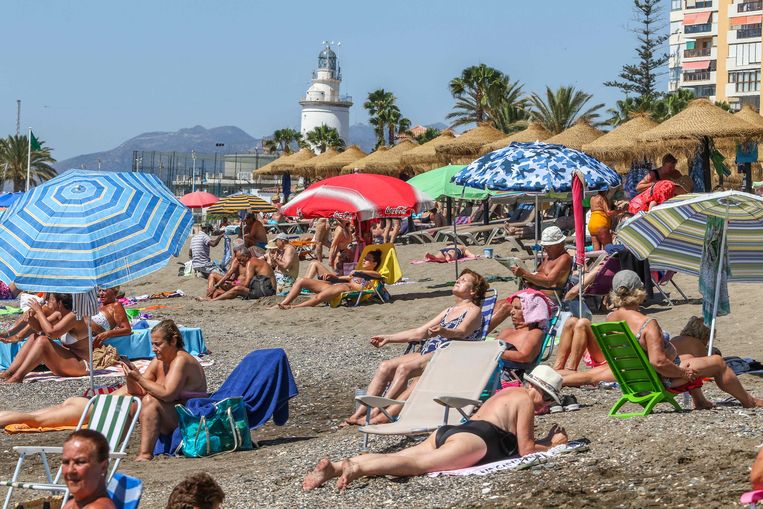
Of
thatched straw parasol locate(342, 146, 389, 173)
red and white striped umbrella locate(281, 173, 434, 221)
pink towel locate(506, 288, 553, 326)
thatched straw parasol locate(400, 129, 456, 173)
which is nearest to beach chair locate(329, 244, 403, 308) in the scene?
red and white striped umbrella locate(281, 173, 434, 221)

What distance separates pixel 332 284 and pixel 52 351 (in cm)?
555

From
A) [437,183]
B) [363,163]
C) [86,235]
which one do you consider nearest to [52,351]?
[86,235]

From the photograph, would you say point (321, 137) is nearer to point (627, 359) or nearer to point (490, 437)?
point (627, 359)

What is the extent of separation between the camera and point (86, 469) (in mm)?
4734

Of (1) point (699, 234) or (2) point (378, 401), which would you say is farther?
(1) point (699, 234)

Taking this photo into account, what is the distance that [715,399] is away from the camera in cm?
859

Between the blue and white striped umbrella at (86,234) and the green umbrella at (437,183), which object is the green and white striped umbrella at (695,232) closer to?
the blue and white striped umbrella at (86,234)

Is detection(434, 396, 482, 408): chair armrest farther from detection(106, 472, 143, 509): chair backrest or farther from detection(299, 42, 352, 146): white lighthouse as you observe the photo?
detection(299, 42, 352, 146): white lighthouse

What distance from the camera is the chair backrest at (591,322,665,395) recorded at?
7.44 m

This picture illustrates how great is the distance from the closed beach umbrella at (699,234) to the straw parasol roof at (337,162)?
29596 mm

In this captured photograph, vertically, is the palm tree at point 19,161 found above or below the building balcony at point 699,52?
below

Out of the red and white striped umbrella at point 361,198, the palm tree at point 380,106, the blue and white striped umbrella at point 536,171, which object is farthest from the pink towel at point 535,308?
the palm tree at point 380,106

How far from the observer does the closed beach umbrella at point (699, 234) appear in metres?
8.80

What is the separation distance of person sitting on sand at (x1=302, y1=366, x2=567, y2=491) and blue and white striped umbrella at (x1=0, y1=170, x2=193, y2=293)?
2.38 m
